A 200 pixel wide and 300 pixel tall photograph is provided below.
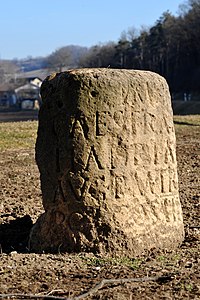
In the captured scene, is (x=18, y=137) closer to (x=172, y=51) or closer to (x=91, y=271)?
(x=91, y=271)

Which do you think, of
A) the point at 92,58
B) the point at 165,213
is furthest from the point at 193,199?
the point at 92,58

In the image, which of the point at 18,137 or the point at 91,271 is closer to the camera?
the point at 91,271

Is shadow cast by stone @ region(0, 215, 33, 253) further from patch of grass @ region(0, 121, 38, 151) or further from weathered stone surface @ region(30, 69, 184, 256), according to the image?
patch of grass @ region(0, 121, 38, 151)

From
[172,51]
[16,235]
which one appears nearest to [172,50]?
[172,51]

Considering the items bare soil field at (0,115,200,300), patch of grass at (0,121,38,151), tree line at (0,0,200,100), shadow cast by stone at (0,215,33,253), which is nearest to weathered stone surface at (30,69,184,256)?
bare soil field at (0,115,200,300)

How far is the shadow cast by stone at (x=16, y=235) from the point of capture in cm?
659

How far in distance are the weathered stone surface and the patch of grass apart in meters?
11.3

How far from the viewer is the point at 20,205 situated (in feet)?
28.8

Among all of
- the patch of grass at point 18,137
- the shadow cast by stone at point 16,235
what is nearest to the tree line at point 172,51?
the patch of grass at point 18,137

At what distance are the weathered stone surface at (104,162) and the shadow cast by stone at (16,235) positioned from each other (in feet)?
1.58

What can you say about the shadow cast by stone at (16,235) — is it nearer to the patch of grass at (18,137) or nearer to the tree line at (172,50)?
the patch of grass at (18,137)

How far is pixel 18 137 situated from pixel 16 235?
41.9 ft

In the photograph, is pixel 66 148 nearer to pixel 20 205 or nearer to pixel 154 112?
pixel 154 112

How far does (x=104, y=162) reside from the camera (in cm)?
588
